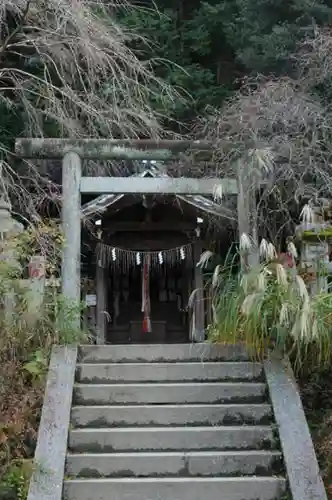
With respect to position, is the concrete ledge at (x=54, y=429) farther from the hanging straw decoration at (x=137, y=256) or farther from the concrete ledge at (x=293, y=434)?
the hanging straw decoration at (x=137, y=256)

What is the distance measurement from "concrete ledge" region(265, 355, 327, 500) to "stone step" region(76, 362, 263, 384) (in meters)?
0.24

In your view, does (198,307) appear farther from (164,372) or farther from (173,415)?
(173,415)

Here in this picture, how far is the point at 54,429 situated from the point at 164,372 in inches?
51.1

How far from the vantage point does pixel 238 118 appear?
853cm

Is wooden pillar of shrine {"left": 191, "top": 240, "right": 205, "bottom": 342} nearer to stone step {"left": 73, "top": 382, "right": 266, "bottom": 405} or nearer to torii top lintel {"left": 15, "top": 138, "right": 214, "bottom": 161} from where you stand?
torii top lintel {"left": 15, "top": 138, "right": 214, "bottom": 161}

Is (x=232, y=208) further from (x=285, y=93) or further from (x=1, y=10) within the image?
(x=1, y=10)

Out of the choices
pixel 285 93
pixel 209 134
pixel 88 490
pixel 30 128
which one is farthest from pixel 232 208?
pixel 88 490

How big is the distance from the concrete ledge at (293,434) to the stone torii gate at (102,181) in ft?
7.91

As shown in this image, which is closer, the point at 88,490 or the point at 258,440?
the point at 88,490

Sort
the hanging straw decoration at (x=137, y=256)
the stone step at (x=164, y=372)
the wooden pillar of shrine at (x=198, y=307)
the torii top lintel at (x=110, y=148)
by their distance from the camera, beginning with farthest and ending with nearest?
the hanging straw decoration at (x=137, y=256), the wooden pillar of shrine at (x=198, y=307), the torii top lintel at (x=110, y=148), the stone step at (x=164, y=372)

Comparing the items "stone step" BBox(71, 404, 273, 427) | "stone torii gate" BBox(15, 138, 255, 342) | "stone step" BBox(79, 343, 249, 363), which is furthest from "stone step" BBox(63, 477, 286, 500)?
"stone torii gate" BBox(15, 138, 255, 342)

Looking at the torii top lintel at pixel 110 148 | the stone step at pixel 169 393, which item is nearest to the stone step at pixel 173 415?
the stone step at pixel 169 393

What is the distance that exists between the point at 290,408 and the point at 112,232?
7496 millimetres

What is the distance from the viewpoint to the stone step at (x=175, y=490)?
5066 millimetres
